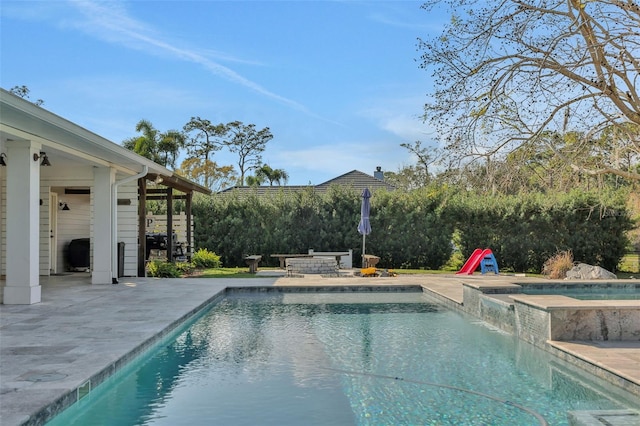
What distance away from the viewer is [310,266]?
14.1 m

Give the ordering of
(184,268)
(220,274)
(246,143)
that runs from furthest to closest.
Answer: (246,143) < (184,268) < (220,274)

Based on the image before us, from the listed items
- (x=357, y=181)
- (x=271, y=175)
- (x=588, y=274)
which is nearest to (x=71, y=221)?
(x=588, y=274)

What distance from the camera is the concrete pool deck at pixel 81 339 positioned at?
3859mm

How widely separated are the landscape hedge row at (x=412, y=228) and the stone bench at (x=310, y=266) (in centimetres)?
328

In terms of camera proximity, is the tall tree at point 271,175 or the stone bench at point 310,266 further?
the tall tree at point 271,175

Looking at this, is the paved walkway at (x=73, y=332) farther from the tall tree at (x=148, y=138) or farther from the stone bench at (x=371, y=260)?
the tall tree at (x=148, y=138)

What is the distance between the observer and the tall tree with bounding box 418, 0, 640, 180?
607 centimetres

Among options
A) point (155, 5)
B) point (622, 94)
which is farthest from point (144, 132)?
point (622, 94)

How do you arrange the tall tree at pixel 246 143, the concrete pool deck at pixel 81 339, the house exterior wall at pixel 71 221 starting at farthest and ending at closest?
the tall tree at pixel 246 143
the house exterior wall at pixel 71 221
the concrete pool deck at pixel 81 339

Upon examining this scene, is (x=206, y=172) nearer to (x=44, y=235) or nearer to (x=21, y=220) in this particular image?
(x=44, y=235)

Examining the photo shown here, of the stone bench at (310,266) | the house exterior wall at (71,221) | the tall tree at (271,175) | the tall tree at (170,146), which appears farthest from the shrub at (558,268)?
the tall tree at (271,175)

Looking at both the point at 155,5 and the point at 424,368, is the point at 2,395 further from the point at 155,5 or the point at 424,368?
the point at 155,5

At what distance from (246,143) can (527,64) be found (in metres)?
37.8

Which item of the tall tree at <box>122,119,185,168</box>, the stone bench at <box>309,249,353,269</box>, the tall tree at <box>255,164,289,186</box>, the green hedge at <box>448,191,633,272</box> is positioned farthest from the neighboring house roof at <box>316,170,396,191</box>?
the tall tree at <box>255,164,289,186</box>
